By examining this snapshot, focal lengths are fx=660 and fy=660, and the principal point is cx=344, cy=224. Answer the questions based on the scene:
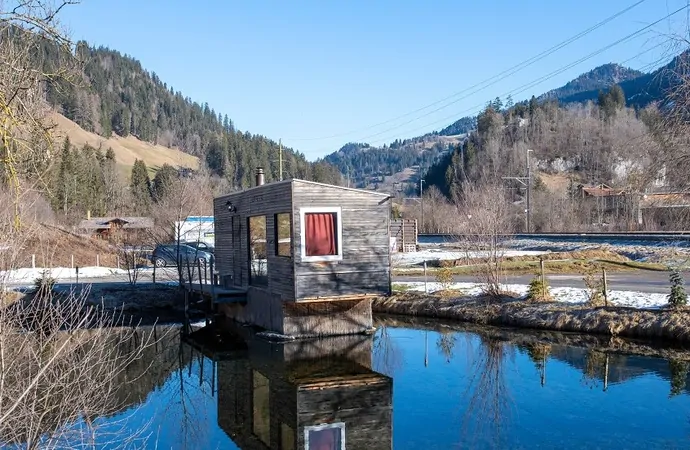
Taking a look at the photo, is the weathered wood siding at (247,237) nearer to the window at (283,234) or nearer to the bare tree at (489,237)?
the window at (283,234)

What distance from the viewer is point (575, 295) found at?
20.6 metres

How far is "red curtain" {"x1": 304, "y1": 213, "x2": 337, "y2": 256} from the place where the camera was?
17297mm

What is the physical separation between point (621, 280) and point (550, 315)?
660cm

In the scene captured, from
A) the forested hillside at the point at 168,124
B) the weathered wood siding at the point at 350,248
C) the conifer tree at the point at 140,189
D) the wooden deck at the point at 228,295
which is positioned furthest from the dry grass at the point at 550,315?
the forested hillside at the point at 168,124

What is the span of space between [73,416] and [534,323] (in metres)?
14.7

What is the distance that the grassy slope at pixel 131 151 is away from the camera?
113 m

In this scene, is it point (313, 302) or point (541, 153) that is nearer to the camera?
point (313, 302)

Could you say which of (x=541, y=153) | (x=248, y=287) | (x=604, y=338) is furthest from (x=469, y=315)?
(x=541, y=153)

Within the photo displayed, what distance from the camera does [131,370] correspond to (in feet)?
52.9

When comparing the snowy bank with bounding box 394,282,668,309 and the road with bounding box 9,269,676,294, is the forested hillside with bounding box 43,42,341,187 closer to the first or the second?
the road with bounding box 9,269,676,294

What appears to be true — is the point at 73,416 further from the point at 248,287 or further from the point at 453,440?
the point at 248,287

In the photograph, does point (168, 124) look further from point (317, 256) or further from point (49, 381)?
point (49, 381)

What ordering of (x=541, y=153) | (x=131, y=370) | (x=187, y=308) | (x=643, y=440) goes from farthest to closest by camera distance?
(x=541, y=153)
(x=187, y=308)
(x=131, y=370)
(x=643, y=440)

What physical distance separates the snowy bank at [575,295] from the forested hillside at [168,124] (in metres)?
70.5
